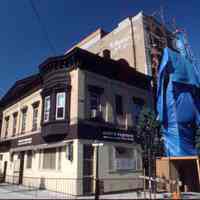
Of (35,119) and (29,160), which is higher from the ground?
(35,119)

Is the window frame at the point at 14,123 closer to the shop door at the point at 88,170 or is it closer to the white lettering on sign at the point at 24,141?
the white lettering on sign at the point at 24,141

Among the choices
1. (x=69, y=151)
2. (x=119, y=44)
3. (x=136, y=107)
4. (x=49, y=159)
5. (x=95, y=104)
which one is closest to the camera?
(x=69, y=151)

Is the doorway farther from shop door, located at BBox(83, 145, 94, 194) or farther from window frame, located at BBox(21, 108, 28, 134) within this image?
shop door, located at BBox(83, 145, 94, 194)

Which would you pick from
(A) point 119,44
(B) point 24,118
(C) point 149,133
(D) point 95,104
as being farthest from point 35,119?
(A) point 119,44

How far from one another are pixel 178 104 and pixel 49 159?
35.4 ft

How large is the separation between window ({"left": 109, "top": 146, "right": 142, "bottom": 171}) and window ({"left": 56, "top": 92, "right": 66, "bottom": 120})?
4228 millimetres

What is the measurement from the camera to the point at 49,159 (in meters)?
16.6

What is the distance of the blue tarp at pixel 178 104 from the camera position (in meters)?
17.9

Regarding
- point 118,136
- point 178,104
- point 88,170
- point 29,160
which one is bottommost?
point 88,170

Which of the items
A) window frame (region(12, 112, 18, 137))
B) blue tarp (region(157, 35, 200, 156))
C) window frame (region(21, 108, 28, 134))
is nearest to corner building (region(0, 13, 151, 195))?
window frame (region(21, 108, 28, 134))

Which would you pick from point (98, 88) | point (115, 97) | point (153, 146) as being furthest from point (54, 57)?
point (153, 146)

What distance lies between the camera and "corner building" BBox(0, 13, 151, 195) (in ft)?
48.3

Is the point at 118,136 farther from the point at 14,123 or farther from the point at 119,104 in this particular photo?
the point at 14,123

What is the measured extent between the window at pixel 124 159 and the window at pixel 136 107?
247 centimetres
